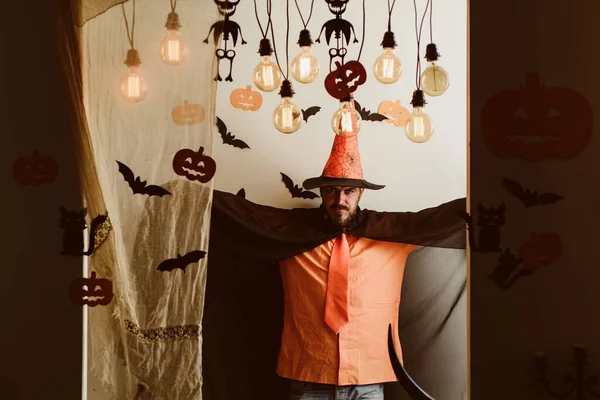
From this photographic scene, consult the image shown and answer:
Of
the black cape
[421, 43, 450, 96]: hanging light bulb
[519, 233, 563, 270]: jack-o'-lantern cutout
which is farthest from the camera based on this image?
the black cape

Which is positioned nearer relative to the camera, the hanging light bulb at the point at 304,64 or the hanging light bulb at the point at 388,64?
the hanging light bulb at the point at 304,64

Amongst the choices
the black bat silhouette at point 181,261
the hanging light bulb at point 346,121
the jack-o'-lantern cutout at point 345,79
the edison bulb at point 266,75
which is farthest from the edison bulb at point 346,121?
the black bat silhouette at point 181,261

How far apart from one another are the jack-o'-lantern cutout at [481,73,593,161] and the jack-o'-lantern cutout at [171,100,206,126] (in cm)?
101

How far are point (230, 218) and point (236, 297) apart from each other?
0.56 m

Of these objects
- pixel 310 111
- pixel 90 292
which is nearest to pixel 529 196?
pixel 90 292

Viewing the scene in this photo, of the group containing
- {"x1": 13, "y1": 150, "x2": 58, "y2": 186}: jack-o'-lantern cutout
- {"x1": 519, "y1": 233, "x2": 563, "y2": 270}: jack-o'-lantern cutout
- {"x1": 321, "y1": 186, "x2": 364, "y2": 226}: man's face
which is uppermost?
{"x1": 13, "y1": 150, "x2": 58, "y2": 186}: jack-o'-lantern cutout

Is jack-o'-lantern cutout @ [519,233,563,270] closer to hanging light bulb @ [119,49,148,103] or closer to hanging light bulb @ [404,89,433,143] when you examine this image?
hanging light bulb @ [404,89,433,143]

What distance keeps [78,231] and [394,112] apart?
2395 millimetres

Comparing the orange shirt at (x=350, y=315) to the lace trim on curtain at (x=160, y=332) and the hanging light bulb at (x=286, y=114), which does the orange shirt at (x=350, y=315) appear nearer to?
the hanging light bulb at (x=286, y=114)

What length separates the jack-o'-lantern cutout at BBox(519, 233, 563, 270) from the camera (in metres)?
2.21

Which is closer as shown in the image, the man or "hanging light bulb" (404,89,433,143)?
"hanging light bulb" (404,89,433,143)

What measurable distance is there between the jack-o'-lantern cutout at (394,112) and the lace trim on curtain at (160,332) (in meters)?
2.26

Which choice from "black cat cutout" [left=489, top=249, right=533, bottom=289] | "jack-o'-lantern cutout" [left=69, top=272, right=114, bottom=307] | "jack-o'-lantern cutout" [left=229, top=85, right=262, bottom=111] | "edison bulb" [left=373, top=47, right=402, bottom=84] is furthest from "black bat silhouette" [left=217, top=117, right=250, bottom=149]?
"black cat cutout" [left=489, top=249, right=533, bottom=289]

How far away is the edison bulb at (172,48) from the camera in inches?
91.3
